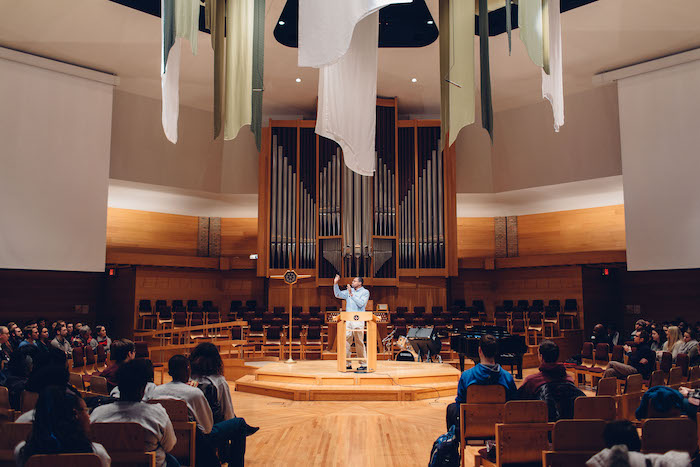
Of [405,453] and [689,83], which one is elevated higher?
[689,83]

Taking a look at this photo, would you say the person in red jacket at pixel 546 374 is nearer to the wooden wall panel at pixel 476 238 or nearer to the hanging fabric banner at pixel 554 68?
the hanging fabric banner at pixel 554 68

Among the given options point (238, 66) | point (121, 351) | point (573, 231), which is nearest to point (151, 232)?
point (573, 231)

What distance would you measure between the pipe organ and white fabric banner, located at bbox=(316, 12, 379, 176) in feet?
33.0

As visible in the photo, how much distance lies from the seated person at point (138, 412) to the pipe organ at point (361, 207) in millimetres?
12198

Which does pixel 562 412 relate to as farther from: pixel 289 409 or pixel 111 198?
pixel 111 198

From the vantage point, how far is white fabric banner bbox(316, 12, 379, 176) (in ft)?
17.3

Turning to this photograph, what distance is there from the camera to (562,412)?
4.18m

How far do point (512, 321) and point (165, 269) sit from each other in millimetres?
9349

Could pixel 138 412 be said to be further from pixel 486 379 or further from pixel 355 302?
pixel 355 302

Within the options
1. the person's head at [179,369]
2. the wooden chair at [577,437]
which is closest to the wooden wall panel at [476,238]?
the person's head at [179,369]

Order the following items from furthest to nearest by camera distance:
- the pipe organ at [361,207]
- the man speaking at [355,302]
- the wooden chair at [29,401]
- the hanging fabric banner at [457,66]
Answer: the pipe organ at [361,207]
the man speaking at [355,302]
the hanging fabric banner at [457,66]
the wooden chair at [29,401]

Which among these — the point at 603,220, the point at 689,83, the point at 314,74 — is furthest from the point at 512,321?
the point at 314,74

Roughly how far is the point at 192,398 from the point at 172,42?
2.96m

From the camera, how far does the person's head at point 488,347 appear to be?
14.7 feet
